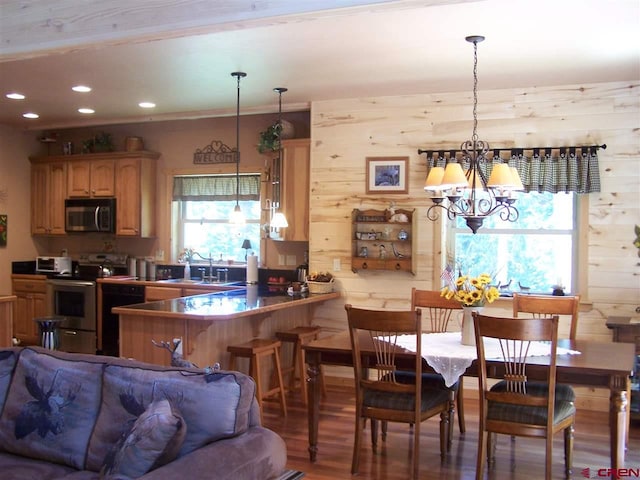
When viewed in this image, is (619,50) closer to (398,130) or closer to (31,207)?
(398,130)

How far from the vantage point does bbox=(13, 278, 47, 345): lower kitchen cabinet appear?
7.51 metres

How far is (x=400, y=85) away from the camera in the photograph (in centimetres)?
548

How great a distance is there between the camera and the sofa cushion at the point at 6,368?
2.92 m

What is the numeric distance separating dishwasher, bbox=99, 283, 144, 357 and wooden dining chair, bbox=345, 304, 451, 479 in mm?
3781

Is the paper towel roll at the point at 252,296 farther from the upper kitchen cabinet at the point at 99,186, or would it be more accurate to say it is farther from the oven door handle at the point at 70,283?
the oven door handle at the point at 70,283

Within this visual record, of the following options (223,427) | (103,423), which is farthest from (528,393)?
(103,423)

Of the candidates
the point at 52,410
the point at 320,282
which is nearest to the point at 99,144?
the point at 320,282

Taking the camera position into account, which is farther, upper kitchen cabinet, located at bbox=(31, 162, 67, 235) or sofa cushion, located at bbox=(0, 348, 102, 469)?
upper kitchen cabinet, located at bbox=(31, 162, 67, 235)

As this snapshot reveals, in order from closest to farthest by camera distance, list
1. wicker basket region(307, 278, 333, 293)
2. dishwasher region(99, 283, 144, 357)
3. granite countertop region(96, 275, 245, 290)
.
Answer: wicker basket region(307, 278, 333, 293) → granite countertop region(96, 275, 245, 290) → dishwasher region(99, 283, 144, 357)

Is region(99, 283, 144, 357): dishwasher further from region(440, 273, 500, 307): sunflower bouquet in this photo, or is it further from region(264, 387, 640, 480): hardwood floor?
region(440, 273, 500, 307): sunflower bouquet

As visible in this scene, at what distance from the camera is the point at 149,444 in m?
2.19

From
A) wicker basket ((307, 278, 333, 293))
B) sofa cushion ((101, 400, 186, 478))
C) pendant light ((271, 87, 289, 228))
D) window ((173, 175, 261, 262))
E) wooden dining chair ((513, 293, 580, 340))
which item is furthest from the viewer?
window ((173, 175, 261, 262))

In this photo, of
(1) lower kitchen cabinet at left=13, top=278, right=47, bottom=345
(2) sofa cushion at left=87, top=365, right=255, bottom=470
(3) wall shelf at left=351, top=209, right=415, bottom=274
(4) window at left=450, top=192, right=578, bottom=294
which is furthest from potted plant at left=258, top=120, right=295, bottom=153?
(2) sofa cushion at left=87, top=365, right=255, bottom=470

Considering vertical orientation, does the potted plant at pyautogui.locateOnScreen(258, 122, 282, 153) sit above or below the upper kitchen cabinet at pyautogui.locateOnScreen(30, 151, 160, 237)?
above
